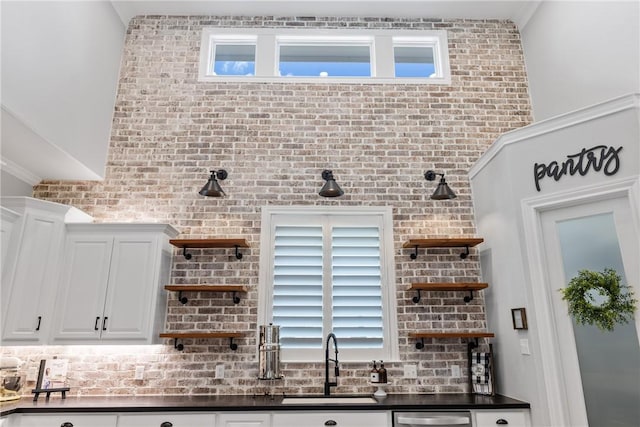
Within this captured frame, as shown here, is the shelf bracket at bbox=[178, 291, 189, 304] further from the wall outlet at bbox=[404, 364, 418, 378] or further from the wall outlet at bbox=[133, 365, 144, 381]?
the wall outlet at bbox=[404, 364, 418, 378]

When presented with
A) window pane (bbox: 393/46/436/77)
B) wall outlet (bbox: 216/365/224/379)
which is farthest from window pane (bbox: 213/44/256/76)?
wall outlet (bbox: 216/365/224/379)

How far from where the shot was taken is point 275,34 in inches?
187

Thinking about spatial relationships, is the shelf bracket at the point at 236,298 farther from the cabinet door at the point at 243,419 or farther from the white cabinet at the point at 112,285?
the cabinet door at the point at 243,419

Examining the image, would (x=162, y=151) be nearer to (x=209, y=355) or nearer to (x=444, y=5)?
(x=209, y=355)

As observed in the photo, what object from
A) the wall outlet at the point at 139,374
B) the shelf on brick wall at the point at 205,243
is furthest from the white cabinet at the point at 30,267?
the shelf on brick wall at the point at 205,243

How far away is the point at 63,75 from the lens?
3639 mm

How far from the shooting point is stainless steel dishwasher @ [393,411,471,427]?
304 centimetres

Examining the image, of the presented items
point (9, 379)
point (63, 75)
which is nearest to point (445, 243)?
point (63, 75)

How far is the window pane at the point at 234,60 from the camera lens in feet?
15.4

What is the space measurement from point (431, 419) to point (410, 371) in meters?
0.69

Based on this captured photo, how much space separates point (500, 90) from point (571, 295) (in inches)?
104

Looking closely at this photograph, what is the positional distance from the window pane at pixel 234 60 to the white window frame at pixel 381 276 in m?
1.78

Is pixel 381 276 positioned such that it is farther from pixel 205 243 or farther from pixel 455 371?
pixel 205 243

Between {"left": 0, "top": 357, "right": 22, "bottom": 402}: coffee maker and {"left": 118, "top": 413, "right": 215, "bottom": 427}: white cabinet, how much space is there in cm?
107
